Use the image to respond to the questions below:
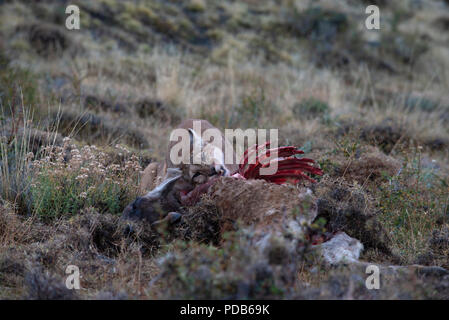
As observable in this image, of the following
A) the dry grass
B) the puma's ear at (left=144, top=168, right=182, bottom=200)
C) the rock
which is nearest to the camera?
the dry grass

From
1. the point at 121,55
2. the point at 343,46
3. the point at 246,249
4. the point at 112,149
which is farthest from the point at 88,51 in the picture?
the point at 246,249

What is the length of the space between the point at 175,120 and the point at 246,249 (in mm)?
5649

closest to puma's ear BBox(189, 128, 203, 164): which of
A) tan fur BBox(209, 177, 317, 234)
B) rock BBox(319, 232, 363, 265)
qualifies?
tan fur BBox(209, 177, 317, 234)

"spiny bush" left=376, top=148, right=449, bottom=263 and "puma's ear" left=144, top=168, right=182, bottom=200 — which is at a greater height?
"puma's ear" left=144, top=168, right=182, bottom=200

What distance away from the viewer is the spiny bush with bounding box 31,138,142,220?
3949 millimetres

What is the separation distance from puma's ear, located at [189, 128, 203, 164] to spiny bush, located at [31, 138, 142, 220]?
75cm

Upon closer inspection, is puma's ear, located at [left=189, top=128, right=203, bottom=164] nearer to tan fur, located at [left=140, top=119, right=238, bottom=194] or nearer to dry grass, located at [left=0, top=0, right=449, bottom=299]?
tan fur, located at [left=140, top=119, right=238, bottom=194]

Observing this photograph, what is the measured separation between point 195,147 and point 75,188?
1129 millimetres

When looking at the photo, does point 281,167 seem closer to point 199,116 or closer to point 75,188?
point 75,188

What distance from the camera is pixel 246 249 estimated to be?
2.42 m

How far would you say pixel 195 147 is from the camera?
3859 mm

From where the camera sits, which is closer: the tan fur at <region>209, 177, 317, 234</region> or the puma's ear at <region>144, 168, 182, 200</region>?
the tan fur at <region>209, 177, 317, 234</region>

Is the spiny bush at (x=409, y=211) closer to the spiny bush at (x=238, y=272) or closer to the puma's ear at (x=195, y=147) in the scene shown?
the spiny bush at (x=238, y=272)

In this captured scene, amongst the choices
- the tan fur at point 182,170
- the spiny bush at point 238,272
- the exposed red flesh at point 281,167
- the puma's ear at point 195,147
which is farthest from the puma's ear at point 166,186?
the spiny bush at point 238,272
